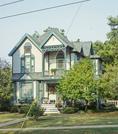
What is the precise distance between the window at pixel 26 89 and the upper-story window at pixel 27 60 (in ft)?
4.94

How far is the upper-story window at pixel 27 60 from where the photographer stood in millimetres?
47562

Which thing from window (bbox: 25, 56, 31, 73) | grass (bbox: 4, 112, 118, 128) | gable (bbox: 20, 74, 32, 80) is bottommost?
grass (bbox: 4, 112, 118, 128)

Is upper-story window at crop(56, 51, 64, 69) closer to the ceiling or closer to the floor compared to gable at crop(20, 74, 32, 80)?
closer to the ceiling

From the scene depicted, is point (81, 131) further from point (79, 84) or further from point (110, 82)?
point (79, 84)

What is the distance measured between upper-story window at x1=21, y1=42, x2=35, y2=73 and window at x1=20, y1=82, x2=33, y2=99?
1506 mm

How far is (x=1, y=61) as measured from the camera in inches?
1959

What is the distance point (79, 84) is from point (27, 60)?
8.76 m

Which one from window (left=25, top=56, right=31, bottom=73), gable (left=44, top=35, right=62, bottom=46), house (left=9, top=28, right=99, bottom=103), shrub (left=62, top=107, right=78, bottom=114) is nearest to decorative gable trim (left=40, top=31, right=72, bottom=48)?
house (left=9, top=28, right=99, bottom=103)

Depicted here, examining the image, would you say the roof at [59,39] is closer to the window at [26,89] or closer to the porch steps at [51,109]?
the window at [26,89]

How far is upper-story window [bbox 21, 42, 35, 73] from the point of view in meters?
47.6

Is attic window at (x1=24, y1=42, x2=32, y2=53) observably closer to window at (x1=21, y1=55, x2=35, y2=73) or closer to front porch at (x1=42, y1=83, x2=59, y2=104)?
window at (x1=21, y1=55, x2=35, y2=73)

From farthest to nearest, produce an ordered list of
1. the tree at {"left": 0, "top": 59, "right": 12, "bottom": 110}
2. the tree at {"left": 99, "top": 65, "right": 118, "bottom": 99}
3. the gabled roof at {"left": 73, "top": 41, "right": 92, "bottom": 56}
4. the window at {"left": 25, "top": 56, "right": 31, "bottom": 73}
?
the gabled roof at {"left": 73, "top": 41, "right": 92, "bottom": 56} < the window at {"left": 25, "top": 56, "right": 31, "bottom": 73} < the tree at {"left": 0, "top": 59, "right": 12, "bottom": 110} < the tree at {"left": 99, "top": 65, "right": 118, "bottom": 99}

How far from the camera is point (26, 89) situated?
47.8 m

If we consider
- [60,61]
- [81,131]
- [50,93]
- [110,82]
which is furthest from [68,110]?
[81,131]
